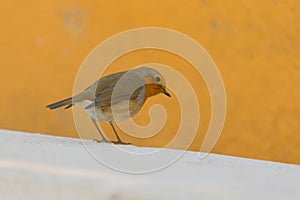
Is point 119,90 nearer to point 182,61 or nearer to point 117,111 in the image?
point 117,111

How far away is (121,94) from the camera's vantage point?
313 centimetres

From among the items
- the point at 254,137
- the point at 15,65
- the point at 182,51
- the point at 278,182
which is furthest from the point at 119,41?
the point at 278,182

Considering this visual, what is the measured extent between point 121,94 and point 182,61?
48.7 inches

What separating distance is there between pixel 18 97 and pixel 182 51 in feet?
3.70

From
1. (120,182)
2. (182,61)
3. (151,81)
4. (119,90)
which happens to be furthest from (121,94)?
(120,182)

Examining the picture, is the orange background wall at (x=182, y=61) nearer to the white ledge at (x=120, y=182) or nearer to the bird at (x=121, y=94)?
the bird at (x=121, y=94)

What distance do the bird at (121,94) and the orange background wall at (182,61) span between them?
3.28 ft

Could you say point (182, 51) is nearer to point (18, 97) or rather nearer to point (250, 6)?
point (250, 6)

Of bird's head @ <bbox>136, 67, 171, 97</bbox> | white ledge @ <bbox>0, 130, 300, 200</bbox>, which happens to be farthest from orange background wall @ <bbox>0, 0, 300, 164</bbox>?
white ledge @ <bbox>0, 130, 300, 200</bbox>

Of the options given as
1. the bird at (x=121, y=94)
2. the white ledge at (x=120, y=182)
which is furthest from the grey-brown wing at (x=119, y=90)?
the white ledge at (x=120, y=182)

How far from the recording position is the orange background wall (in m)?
4.10

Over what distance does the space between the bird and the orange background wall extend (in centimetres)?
100

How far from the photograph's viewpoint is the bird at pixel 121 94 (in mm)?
3125

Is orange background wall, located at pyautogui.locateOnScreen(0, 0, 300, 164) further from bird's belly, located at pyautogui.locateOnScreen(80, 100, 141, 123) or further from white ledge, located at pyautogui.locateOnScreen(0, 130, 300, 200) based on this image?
white ledge, located at pyautogui.locateOnScreen(0, 130, 300, 200)
